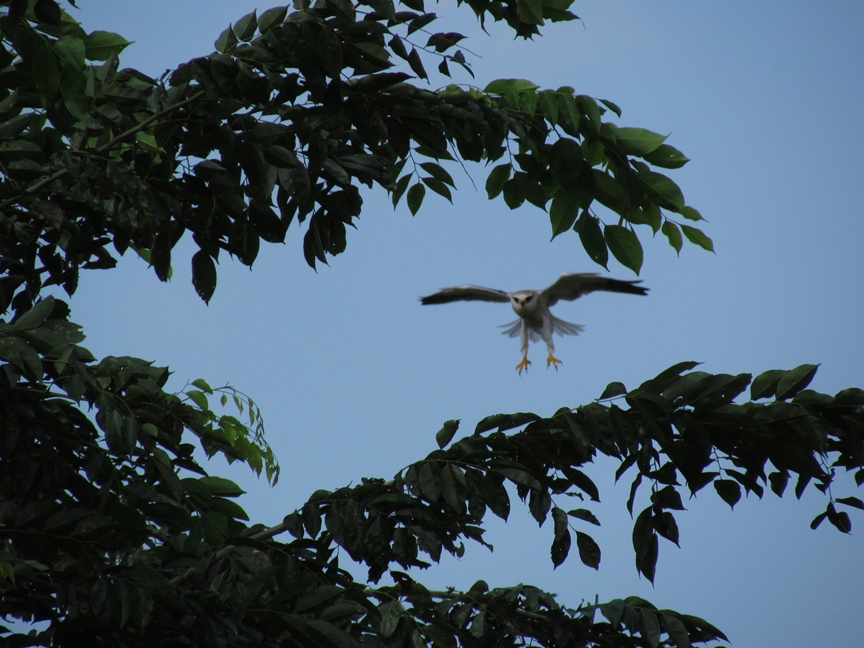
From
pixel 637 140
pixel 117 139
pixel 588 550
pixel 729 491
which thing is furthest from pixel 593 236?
pixel 117 139

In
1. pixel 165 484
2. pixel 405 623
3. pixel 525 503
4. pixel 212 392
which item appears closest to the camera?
pixel 405 623

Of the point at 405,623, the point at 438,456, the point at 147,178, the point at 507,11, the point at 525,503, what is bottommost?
the point at 405,623

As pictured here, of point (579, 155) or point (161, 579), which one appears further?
point (579, 155)

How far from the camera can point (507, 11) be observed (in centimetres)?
280

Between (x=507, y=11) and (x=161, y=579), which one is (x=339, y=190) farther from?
(x=161, y=579)

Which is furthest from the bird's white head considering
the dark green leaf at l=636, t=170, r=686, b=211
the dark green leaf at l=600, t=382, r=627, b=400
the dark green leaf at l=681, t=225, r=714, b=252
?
the dark green leaf at l=600, t=382, r=627, b=400

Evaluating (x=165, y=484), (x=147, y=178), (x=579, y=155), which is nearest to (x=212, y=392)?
(x=165, y=484)

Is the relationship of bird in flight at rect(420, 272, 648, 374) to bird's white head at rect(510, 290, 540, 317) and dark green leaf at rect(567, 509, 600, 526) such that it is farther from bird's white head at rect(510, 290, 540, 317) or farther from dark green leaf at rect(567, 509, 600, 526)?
dark green leaf at rect(567, 509, 600, 526)

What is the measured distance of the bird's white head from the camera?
7180 millimetres

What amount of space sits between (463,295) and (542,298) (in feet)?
2.23

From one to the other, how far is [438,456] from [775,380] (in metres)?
1.10

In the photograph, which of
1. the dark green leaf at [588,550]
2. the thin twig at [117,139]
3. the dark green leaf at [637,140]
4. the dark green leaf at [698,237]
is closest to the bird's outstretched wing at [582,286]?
the dark green leaf at [698,237]

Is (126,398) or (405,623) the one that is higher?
(126,398)

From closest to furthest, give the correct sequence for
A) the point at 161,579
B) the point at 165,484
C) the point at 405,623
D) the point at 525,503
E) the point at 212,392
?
the point at 161,579
the point at 405,623
the point at 525,503
the point at 165,484
the point at 212,392
